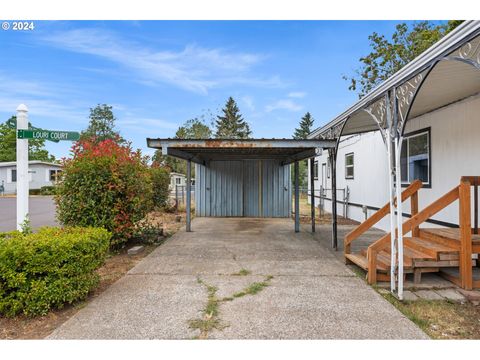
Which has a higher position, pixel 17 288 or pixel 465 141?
pixel 465 141

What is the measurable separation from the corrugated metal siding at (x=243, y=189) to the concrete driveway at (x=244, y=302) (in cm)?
564

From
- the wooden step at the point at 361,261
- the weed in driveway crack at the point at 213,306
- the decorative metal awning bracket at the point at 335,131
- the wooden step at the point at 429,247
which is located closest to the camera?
the weed in driveway crack at the point at 213,306

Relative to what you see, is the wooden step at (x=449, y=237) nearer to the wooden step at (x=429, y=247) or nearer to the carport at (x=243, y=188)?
the wooden step at (x=429, y=247)

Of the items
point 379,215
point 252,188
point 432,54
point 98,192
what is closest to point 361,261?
point 379,215

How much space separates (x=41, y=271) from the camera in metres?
3.17

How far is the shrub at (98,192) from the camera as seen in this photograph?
5781 mm

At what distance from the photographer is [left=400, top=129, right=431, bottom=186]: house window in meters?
6.08

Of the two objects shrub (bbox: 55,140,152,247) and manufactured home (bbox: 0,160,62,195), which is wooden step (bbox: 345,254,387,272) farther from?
manufactured home (bbox: 0,160,62,195)

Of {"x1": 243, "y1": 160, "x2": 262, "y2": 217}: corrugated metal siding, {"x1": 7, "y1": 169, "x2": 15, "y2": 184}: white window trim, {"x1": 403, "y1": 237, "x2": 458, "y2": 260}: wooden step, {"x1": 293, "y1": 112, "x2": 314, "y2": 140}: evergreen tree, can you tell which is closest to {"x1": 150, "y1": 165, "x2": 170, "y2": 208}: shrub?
{"x1": 243, "y1": 160, "x2": 262, "y2": 217}: corrugated metal siding

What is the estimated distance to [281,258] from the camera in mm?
5684

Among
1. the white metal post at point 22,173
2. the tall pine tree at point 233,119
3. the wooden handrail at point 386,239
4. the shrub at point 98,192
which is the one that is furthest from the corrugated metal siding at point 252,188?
the tall pine tree at point 233,119

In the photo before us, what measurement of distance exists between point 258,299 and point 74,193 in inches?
163
